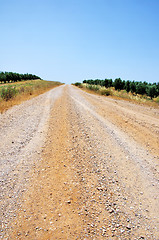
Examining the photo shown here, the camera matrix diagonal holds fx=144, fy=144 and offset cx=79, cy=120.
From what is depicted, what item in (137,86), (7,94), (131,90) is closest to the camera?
(7,94)

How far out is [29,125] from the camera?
6930 mm

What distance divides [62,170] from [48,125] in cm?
360

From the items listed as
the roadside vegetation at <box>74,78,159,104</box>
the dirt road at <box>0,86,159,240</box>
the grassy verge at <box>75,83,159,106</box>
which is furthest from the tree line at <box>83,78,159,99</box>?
the dirt road at <box>0,86,159,240</box>

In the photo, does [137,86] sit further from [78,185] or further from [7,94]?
[78,185]

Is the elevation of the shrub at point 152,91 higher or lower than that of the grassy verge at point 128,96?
higher

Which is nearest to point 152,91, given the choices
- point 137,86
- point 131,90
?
point 137,86

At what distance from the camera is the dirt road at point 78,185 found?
2322 millimetres

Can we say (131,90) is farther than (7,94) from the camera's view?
Yes

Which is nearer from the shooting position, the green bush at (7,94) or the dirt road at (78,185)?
the dirt road at (78,185)

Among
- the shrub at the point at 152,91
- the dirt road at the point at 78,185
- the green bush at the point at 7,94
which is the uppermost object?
the shrub at the point at 152,91

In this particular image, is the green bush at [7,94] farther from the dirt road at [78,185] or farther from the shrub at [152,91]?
the shrub at [152,91]

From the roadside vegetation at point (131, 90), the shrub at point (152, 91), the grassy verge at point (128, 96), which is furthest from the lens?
the shrub at point (152, 91)

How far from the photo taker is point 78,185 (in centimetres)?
322

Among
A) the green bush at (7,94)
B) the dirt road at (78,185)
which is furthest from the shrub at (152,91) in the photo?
the green bush at (7,94)
